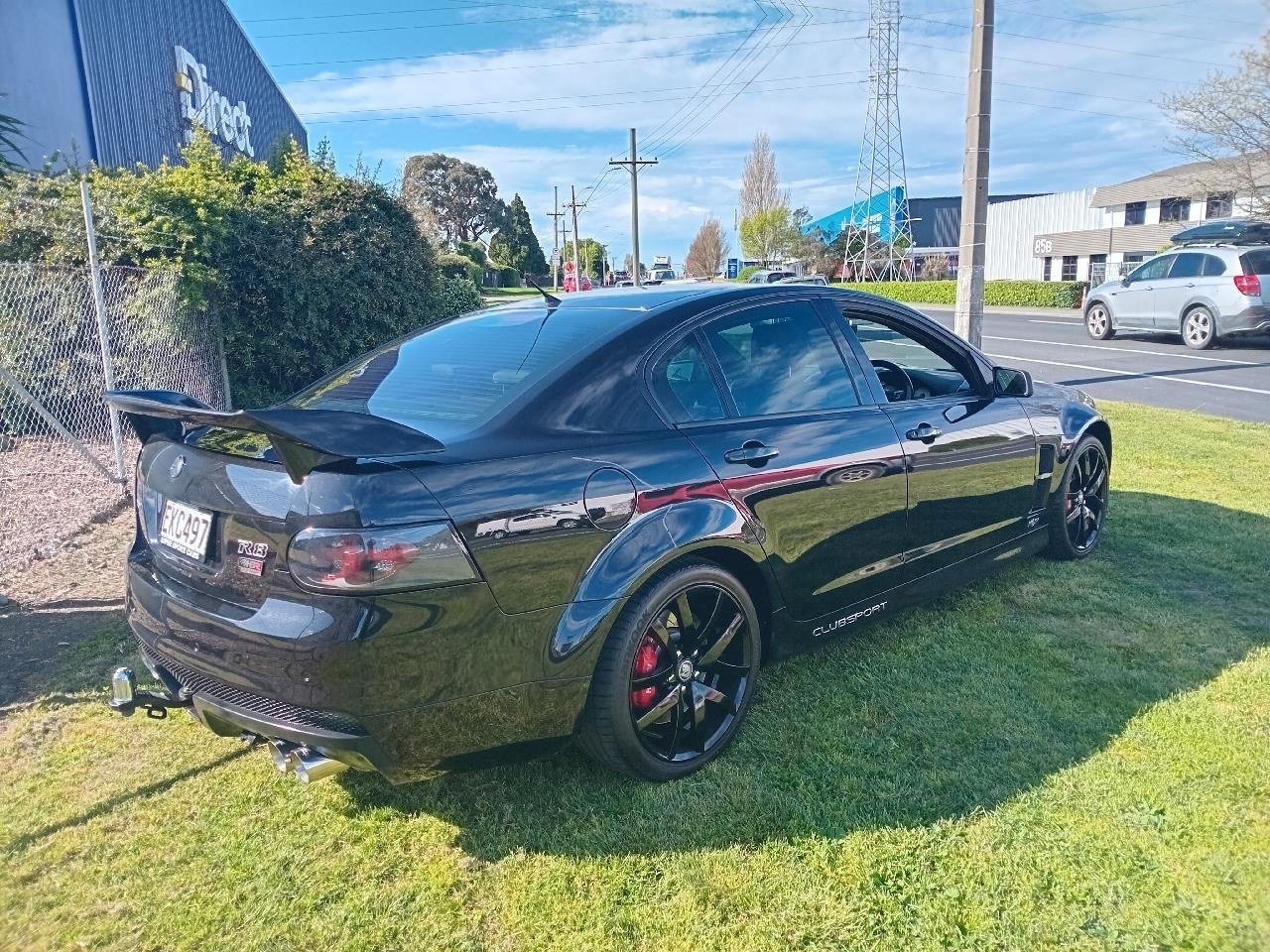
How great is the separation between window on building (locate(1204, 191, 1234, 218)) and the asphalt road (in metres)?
19.1

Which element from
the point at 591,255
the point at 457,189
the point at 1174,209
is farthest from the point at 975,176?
the point at 591,255

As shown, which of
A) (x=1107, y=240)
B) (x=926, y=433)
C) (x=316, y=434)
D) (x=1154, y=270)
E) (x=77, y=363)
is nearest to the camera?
(x=316, y=434)

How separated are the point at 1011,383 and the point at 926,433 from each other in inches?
34.6

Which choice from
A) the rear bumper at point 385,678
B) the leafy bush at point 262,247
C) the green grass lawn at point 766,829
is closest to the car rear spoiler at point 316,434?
the rear bumper at point 385,678

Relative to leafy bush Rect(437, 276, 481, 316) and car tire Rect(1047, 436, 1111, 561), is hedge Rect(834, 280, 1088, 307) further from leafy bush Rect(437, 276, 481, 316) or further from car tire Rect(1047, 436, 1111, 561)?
car tire Rect(1047, 436, 1111, 561)

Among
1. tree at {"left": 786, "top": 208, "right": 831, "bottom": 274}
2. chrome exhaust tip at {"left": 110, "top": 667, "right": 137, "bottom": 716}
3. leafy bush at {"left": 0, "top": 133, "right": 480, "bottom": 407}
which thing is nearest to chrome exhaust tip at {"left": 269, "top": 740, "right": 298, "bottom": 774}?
chrome exhaust tip at {"left": 110, "top": 667, "right": 137, "bottom": 716}

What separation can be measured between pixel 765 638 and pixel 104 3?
16.6 meters

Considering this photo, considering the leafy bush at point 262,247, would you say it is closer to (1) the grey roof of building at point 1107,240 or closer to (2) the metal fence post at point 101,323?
(2) the metal fence post at point 101,323

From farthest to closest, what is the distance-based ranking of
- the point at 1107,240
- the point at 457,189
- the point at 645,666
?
the point at 457,189 → the point at 1107,240 → the point at 645,666

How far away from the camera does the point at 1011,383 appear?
4297 mm

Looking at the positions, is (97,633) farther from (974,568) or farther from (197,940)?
(974,568)

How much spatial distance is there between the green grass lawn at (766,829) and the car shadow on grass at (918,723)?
1 cm

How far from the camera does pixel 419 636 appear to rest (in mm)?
2256

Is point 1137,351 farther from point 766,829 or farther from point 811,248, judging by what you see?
point 811,248
